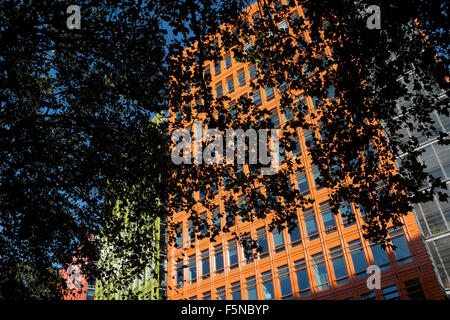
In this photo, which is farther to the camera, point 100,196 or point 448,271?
point 448,271

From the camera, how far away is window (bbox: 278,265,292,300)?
2607 cm

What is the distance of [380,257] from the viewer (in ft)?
75.6

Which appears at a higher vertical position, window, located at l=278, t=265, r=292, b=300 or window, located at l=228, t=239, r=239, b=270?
window, located at l=228, t=239, r=239, b=270

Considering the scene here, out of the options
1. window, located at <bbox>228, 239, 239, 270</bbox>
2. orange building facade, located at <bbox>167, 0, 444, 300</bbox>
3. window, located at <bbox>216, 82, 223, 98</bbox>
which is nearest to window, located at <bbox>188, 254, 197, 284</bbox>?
orange building facade, located at <bbox>167, 0, 444, 300</bbox>

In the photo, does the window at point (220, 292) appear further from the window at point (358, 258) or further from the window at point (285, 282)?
the window at point (358, 258)

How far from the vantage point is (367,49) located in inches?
414

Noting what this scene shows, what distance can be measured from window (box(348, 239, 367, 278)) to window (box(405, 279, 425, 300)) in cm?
275

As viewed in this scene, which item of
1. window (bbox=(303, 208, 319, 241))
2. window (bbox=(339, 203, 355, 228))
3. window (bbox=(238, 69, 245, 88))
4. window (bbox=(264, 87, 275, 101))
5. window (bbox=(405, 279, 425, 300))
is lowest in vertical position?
window (bbox=(405, 279, 425, 300))

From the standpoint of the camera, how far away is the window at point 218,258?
30538 mm

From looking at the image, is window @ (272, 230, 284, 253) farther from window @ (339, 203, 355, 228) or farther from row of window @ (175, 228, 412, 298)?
window @ (339, 203, 355, 228)

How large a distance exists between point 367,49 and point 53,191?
11.9 meters

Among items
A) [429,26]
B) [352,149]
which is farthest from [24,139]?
[429,26]

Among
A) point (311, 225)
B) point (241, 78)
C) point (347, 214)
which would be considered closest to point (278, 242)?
point (311, 225)
